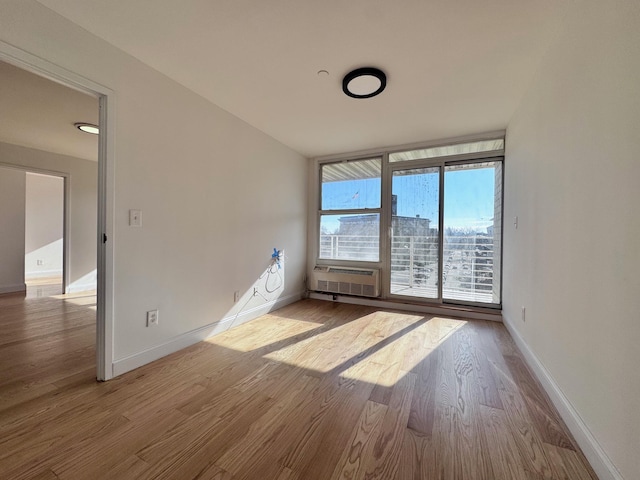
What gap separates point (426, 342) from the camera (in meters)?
2.51

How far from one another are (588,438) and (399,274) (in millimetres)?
2691

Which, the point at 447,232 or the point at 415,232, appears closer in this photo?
the point at 447,232

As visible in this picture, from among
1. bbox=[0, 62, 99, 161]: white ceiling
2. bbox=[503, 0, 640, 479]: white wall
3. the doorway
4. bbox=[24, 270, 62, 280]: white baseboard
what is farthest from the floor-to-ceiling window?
bbox=[24, 270, 62, 280]: white baseboard

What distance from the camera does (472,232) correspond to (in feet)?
11.2

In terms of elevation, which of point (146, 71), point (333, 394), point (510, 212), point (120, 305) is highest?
point (146, 71)

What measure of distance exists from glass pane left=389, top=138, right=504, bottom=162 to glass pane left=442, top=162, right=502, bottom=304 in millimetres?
191

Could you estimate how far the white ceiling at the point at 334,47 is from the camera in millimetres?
1504

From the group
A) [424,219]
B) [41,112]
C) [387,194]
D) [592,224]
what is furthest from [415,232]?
[41,112]

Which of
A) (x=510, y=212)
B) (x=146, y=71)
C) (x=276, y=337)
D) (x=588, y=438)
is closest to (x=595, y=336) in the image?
(x=588, y=438)

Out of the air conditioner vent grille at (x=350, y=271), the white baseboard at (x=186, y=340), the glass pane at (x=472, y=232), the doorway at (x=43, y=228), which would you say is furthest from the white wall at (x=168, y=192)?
the doorway at (x=43, y=228)

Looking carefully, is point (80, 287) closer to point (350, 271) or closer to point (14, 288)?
point (14, 288)

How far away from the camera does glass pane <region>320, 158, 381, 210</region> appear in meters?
4.04

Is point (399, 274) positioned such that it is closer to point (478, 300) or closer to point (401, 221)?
point (401, 221)

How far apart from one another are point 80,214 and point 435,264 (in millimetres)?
6021
